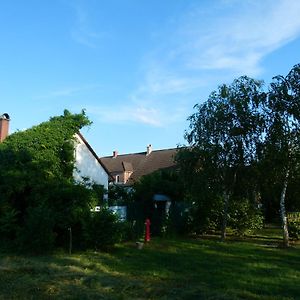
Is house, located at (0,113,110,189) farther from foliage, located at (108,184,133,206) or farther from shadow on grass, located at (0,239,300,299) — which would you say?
shadow on grass, located at (0,239,300,299)

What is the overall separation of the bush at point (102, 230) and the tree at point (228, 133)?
648cm

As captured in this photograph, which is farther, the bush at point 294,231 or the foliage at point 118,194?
the foliage at point 118,194

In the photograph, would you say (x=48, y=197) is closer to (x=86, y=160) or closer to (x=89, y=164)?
(x=86, y=160)

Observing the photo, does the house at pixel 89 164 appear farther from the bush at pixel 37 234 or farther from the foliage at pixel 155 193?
the bush at pixel 37 234

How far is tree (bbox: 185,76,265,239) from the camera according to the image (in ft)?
66.4

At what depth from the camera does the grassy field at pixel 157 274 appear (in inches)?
364

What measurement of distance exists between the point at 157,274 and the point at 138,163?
5059 centimetres

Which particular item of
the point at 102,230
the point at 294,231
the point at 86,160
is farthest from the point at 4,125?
the point at 294,231

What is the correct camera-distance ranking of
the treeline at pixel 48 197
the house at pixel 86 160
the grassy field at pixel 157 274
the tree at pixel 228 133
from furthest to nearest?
1. the house at pixel 86 160
2. the tree at pixel 228 133
3. the treeline at pixel 48 197
4. the grassy field at pixel 157 274

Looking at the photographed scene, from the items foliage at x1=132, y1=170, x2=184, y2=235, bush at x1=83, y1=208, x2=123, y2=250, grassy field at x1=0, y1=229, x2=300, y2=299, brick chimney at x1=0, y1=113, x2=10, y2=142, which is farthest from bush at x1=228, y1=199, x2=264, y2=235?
brick chimney at x1=0, y1=113, x2=10, y2=142

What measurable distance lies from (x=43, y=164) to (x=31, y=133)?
1.73m

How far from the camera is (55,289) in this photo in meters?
9.30

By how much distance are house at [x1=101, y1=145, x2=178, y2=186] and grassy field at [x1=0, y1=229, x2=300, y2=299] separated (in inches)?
1560

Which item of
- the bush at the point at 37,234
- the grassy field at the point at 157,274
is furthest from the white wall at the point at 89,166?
the bush at the point at 37,234
